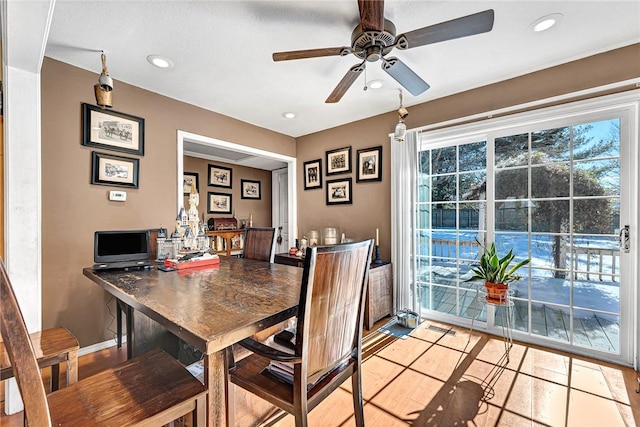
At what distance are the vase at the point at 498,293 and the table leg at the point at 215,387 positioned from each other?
6.88 ft

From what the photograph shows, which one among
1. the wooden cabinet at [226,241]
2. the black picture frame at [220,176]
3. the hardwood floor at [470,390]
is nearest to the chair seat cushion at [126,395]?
the hardwood floor at [470,390]

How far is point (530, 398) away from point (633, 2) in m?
2.55

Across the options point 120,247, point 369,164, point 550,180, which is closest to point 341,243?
point 369,164

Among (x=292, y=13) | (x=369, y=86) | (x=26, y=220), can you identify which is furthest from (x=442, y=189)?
(x=26, y=220)

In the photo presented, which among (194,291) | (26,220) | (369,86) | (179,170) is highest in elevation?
(369,86)

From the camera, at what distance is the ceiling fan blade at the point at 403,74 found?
1.76 m

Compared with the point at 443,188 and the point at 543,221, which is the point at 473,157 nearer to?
the point at 443,188

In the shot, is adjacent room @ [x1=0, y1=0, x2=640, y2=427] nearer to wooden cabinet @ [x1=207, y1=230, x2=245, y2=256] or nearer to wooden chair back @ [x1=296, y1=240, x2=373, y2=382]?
wooden chair back @ [x1=296, y1=240, x2=373, y2=382]

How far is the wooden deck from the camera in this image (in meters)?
2.16

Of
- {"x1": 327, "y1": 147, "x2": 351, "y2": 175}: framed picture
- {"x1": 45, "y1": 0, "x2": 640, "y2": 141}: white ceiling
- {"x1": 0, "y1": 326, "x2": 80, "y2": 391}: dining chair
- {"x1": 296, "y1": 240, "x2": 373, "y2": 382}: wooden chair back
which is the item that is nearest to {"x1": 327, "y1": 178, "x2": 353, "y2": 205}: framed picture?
{"x1": 327, "y1": 147, "x2": 351, "y2": 175}: framed picture

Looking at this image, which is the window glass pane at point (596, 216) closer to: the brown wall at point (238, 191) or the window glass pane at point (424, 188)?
the window glass pane at point (424, 188)

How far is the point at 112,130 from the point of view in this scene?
2455 mm

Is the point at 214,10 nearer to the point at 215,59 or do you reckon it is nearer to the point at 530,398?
the point at 215,59

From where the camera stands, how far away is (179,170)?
9.51 feet
